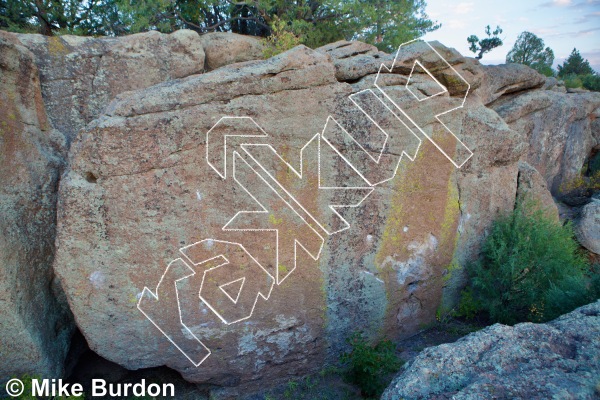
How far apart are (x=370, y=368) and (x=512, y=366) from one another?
1502mm

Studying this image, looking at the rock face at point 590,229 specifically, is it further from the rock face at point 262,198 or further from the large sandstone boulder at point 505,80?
the rock face at point 262,198

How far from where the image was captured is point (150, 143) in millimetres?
3688

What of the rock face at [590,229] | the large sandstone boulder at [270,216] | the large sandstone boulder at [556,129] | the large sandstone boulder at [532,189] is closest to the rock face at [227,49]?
the large sandstone boulder at [270,216]

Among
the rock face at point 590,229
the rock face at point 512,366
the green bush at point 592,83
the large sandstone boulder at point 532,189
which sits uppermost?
the green bush at point 592,83

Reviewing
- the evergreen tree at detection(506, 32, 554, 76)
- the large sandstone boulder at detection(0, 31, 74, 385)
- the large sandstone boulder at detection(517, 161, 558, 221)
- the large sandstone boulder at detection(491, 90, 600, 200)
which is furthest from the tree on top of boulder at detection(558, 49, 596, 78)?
the large sandstone boulder at detection(0, 31, 74, 385)

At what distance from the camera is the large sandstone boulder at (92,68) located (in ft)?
14.5

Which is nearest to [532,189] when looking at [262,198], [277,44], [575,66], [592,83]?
[262,198]

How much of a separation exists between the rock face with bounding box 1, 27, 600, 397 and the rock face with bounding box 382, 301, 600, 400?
64.8 inches

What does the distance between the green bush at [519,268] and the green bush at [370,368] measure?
54.3 inches

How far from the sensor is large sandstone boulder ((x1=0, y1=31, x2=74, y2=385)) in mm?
3682

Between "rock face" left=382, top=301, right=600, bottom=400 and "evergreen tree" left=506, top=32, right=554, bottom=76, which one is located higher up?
"evergreen tree" left=506, top=32, right=554, bottom=76

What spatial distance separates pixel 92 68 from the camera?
15.1 ft

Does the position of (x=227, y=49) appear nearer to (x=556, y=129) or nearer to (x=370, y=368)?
(x=370, y=368)

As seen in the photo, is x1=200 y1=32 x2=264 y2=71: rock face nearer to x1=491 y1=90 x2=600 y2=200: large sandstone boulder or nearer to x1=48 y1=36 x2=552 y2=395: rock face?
x1=48 y1=36 x2=552 y2=395: rock face
